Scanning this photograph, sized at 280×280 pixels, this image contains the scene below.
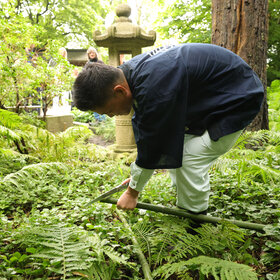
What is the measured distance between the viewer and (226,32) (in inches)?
155

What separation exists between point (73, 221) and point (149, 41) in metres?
5.15

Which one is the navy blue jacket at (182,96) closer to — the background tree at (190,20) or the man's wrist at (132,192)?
the man's wrist at (132,192)

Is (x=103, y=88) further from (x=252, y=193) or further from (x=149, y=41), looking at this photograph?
(x=149, y=41)


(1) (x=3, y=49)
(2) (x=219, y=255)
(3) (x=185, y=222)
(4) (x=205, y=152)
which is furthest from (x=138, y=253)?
(1) (x=3, y=49)

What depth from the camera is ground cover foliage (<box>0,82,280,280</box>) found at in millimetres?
1481

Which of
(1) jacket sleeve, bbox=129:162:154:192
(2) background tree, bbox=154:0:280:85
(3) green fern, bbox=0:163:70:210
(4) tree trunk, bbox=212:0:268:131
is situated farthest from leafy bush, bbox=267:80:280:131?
(3) green fern, bbox=0:163:70:210

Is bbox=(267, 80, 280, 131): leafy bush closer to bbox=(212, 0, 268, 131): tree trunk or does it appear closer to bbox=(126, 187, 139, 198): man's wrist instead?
bbox=(212, 0, 268, 131): tree trunk

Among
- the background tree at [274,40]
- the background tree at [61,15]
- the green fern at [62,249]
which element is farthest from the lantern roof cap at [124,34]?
the background tree at [61,15]

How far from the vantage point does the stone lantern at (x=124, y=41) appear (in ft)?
19.2


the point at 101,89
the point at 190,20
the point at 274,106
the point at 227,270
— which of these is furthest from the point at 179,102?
the point at 190,20

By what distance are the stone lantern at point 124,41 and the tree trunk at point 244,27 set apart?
2.25 m

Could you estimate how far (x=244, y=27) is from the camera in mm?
→ 3879

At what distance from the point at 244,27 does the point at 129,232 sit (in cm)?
364

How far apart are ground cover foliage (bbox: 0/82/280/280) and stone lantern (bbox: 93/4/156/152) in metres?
2.23
